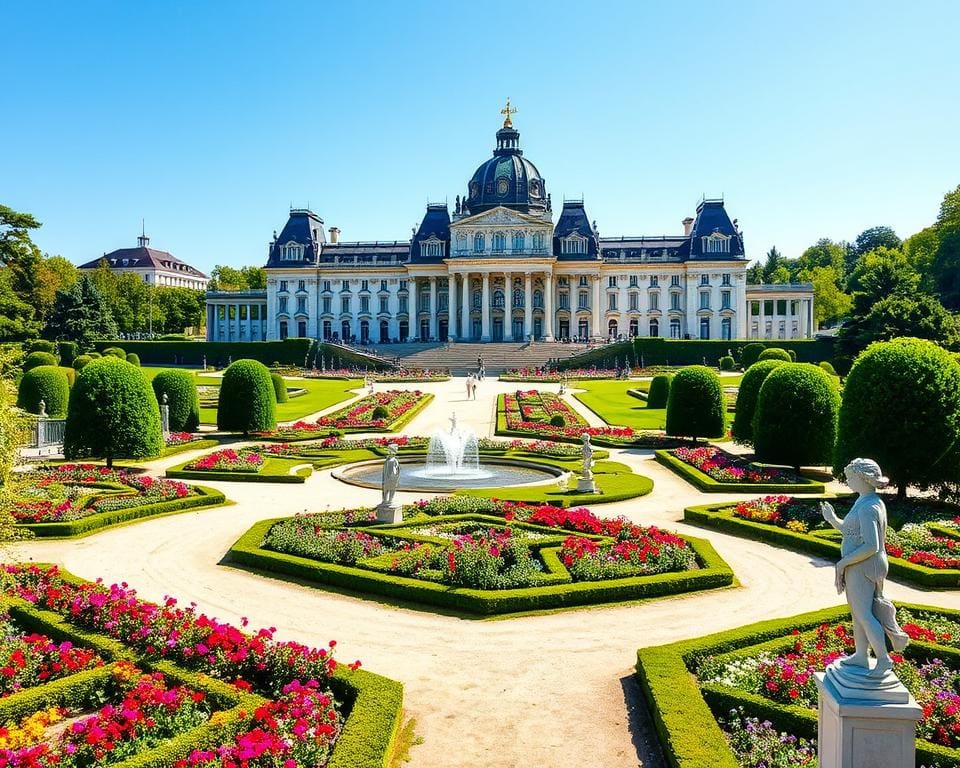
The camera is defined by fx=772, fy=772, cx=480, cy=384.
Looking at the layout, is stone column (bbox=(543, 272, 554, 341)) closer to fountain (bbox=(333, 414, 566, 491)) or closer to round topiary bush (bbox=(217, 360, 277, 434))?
round topiary bush (bbox=(217, 360, 277, 434))

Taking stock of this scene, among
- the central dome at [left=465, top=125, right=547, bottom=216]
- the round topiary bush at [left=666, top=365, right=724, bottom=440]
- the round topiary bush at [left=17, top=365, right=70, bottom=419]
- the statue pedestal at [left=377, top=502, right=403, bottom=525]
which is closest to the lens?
the statue pedestal at [left=377, top=502, right=403, bottom=525]

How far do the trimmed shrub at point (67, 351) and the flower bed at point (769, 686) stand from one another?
205ft

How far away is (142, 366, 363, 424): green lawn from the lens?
115 ft

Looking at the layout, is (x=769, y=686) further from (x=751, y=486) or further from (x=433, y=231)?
(x=433, y=231)

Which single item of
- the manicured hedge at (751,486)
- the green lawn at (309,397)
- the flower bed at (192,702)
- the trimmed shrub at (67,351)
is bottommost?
the flower bed at (192,702)

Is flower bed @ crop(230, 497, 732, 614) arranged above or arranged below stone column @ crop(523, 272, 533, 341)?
below

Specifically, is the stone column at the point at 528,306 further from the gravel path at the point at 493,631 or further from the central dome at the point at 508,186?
the gravel path at the point at 493,631

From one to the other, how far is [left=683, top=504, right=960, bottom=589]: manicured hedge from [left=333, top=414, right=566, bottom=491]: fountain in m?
5.21

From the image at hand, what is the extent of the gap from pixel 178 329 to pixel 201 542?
9505 centimetres

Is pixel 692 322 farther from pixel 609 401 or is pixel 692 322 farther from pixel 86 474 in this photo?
pixel 86 474

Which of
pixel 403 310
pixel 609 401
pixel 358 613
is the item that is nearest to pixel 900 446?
pixel 358 613

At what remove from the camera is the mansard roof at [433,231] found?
83.2m

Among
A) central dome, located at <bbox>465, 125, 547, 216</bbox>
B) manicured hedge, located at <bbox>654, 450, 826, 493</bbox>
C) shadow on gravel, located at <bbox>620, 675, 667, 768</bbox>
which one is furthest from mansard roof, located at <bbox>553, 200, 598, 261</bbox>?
shadow on gravel, located at <bbox>620, 675, 667, 768</bbox>

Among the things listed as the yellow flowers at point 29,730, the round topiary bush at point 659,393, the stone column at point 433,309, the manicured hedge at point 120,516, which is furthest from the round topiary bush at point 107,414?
the stone column at point 433,309
